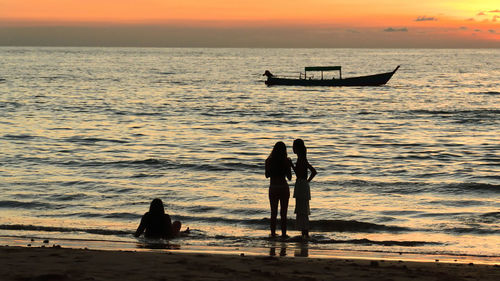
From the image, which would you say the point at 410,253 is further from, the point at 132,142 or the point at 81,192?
the point at 132,142

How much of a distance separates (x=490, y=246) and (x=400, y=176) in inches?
357

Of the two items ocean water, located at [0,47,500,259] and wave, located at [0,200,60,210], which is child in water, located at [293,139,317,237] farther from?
wave, located at [0,200,60,210]

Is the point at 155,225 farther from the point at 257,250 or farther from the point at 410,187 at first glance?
the point at 410,187

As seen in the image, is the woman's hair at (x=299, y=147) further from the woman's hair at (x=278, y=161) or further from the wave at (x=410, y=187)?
the wave at (x=410, y=187)

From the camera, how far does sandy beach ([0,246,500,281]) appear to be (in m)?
8.02

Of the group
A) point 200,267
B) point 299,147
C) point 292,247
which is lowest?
point 292,247

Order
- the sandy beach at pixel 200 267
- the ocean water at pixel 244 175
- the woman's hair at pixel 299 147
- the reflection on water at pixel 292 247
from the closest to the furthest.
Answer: the sandy beach at pixel 200 267, the reflection on water at pixel 292 247, the woman's hair at pixel 299 147, the ocean water at pixel 244 175

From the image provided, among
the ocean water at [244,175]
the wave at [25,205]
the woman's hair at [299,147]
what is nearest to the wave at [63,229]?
the ocean water at [244,175]

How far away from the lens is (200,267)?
8.65 m

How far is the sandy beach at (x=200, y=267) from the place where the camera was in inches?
316

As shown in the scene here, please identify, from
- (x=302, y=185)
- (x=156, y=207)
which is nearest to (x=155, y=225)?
(x=156, y=207)

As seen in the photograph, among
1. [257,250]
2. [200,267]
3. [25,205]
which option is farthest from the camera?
[25,205]

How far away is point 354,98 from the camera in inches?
2400

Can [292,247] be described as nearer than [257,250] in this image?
No
